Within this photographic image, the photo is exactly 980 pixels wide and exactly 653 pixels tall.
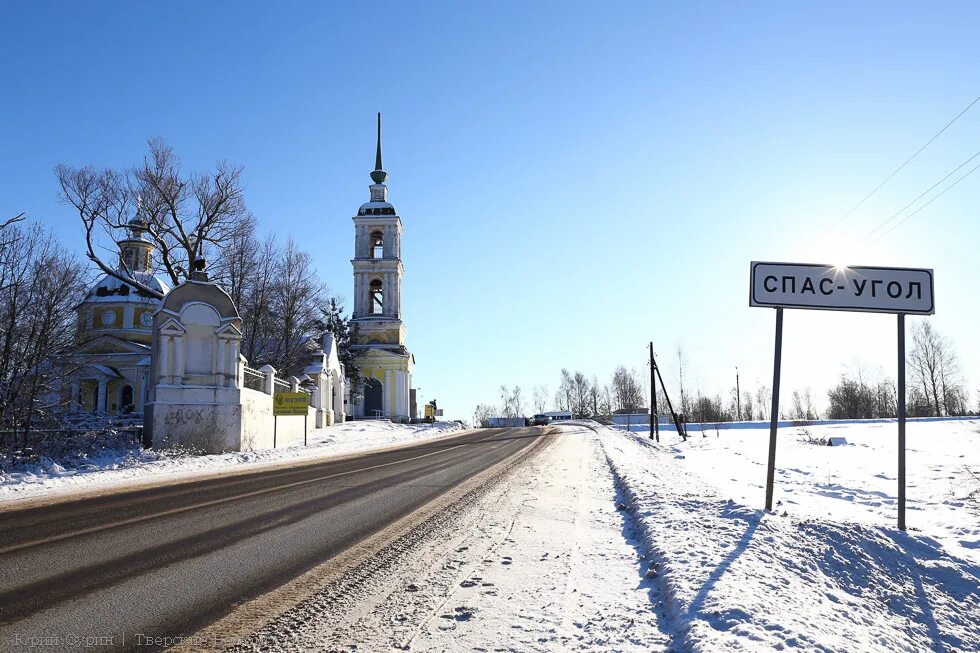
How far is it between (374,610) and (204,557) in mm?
2392

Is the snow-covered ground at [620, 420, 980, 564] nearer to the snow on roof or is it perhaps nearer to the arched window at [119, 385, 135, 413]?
the snow on roof

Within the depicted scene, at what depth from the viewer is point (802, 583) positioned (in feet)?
16.9

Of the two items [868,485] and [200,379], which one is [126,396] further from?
[868,485]

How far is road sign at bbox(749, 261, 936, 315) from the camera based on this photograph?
27.6 feet

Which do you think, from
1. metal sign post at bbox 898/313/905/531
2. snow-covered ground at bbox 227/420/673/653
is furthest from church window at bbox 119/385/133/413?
metal sign post at bbox 898/313/905/531

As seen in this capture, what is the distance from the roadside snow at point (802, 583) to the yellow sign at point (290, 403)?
20.4 metres

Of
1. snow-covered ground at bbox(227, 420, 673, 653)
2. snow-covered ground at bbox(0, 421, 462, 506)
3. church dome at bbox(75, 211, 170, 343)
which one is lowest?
snow-covered ground at bbox(0, 421, 462, 506)

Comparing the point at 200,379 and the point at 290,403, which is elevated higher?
the point at 200,379

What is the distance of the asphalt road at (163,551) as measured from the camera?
4289mm

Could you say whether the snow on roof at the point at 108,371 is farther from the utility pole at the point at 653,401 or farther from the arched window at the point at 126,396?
the utility pole at the point at 653,401

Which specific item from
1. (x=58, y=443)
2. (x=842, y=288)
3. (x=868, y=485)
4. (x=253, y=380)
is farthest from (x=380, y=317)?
(x=842, y=288)

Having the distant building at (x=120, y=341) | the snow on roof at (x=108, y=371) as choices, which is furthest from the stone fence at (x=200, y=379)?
the snow on roof at (x=108, y=371)

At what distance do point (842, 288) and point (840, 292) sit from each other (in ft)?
0.20

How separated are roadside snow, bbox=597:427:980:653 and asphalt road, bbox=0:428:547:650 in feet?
10.5
